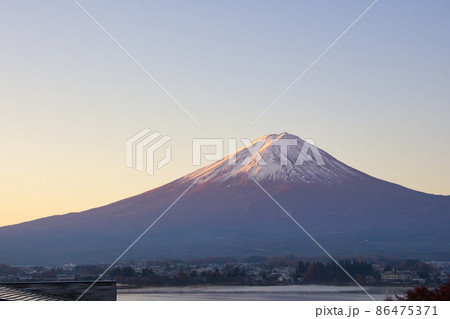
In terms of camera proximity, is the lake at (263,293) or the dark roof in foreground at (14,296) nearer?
the dark roof in foreground at (14,296)

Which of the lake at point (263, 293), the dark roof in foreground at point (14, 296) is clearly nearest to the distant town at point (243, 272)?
the lake at point (263, 293)

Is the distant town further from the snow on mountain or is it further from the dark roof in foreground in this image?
the dark roof in foreground

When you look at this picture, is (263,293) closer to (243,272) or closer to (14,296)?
(243,272)

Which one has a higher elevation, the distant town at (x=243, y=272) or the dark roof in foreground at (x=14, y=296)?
the distant town at (x=243, y=272)

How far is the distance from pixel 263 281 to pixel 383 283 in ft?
66.6

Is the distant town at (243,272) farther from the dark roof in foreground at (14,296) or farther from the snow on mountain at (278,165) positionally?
the dark roof in foreground at (14,296)

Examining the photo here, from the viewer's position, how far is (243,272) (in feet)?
430

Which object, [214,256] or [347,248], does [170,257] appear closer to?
[214,256]

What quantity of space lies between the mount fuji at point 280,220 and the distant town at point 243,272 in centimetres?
353

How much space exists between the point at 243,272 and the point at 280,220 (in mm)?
29230

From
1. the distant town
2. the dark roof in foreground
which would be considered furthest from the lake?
the dark roof in foreground

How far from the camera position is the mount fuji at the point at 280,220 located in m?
142

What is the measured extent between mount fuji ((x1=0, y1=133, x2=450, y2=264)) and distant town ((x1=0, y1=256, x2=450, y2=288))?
11.6ft

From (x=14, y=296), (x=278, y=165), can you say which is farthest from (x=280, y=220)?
(x=14, y=296)
